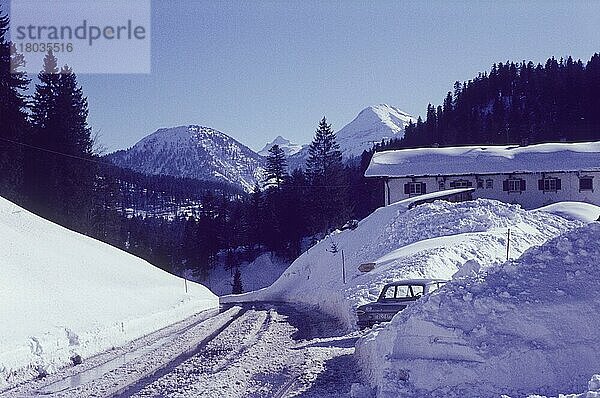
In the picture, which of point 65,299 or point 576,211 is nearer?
point 65,299

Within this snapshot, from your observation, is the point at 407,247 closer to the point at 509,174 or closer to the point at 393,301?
the point at 393,301

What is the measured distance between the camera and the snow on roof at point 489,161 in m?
42.0

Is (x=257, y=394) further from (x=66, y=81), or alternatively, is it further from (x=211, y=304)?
(x=66, y=81)

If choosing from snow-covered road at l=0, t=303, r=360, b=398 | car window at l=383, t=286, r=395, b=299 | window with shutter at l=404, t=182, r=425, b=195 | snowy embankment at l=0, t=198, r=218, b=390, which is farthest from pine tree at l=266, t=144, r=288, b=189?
car window at l=383, t=286, r=395, b=299

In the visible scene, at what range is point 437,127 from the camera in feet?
358

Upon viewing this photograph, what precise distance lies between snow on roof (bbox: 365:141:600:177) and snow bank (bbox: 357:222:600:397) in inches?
1310

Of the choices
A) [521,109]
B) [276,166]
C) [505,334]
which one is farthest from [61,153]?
[521,109]

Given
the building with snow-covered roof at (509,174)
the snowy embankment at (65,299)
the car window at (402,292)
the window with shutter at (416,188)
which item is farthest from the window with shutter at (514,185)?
the car window at (402,292)

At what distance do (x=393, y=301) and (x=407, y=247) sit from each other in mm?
12521

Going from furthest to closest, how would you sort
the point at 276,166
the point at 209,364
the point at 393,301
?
the point at 276,166 < the point at 393,301 < the point at 209,364

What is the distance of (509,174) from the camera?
42156 millimetres

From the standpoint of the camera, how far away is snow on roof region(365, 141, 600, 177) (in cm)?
4203

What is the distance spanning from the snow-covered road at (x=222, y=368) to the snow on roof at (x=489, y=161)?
1074 inches

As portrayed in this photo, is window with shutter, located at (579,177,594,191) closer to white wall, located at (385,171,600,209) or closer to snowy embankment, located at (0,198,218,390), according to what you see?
white wall, located at (385,171,600,209)
